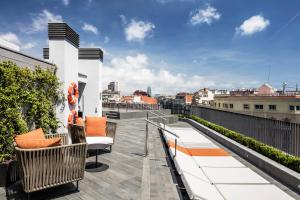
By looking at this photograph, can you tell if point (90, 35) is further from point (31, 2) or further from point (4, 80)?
point (4, 80)

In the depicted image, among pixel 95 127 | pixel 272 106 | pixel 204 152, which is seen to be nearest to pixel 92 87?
pixel 95 127

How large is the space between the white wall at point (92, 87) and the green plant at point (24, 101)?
575cm

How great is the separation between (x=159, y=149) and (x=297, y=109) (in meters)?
40.8

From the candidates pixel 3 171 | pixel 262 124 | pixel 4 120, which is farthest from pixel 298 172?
pixel 4 120

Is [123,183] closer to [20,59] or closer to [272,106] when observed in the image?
[20,59]

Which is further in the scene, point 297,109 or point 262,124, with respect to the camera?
point 297,109

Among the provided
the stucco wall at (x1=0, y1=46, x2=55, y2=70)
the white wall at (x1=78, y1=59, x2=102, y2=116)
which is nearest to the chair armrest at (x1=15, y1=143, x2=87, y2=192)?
the stucco wall at (x1=0, y1=46, x2=55, y2=70)

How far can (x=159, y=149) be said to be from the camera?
7.07 meters

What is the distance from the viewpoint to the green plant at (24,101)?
182 inches

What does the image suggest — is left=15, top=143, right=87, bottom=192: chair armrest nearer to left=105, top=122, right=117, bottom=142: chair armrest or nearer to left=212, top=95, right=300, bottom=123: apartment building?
left=105, top=122, right=117, bottom=142: chair armrest

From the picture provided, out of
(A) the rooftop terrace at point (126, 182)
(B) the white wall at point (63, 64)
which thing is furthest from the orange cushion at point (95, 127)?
(B) the white wall at point (63, 64)

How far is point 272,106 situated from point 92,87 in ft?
131

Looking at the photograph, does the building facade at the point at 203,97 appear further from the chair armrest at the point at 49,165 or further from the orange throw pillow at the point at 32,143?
the orange throw pillow at the point at 32,143

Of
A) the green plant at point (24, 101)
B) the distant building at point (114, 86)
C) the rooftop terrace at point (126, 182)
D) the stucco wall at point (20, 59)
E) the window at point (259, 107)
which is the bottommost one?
the rooftop terrace at point (126, 182)
